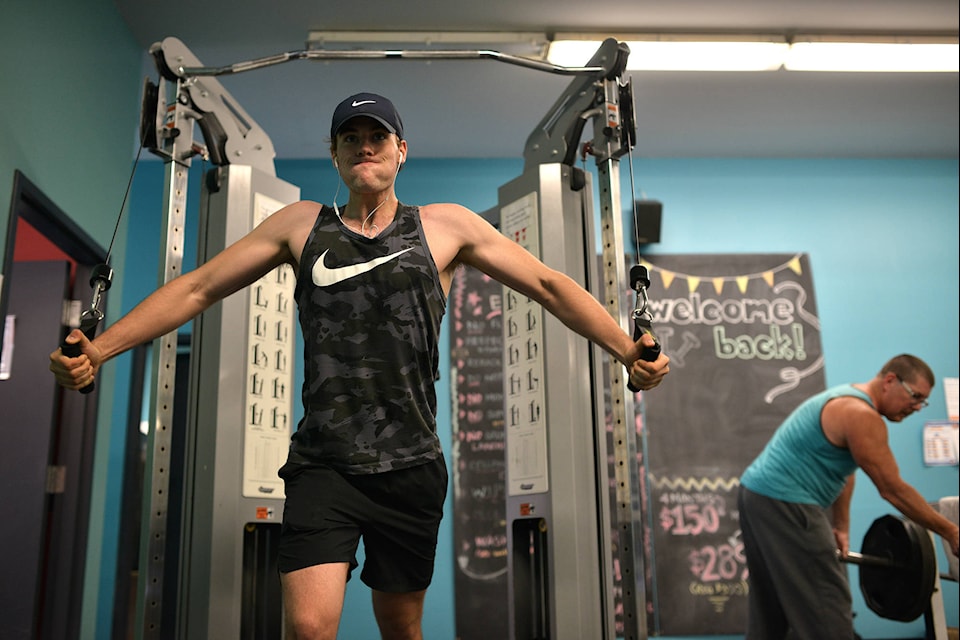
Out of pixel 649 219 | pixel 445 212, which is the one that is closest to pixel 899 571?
pixel 649 219

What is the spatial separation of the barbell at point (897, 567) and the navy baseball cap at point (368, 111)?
304cm

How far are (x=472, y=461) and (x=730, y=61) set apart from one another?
106 inches

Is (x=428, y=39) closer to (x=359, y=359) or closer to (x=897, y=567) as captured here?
(x=359, y=359)

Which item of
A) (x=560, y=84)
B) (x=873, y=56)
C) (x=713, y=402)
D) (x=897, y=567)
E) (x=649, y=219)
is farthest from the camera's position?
(x=649, y=219)

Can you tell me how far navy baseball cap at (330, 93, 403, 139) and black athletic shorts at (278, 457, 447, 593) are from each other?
0.77 meters

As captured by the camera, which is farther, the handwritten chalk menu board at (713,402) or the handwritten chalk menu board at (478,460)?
the handwritten chalk menu board at (713,402)

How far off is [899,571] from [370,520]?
3.07 meters

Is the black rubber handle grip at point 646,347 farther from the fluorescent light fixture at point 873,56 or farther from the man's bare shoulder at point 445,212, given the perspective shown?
the fluorescent light fixture at point 873,56

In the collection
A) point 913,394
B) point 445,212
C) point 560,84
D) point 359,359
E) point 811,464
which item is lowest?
point 811,464

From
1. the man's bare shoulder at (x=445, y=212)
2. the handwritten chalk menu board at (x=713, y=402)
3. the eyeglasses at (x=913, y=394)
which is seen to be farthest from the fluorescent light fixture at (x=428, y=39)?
the man's bare shoulder at (x=445, y=212)

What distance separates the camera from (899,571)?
402 cm

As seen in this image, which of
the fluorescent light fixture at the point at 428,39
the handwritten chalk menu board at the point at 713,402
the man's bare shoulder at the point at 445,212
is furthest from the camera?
the handwritten chalk menu board at the point at 713,402

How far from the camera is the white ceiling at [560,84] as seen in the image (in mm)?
4449

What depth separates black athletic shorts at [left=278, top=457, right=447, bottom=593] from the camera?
1857 millimetres
